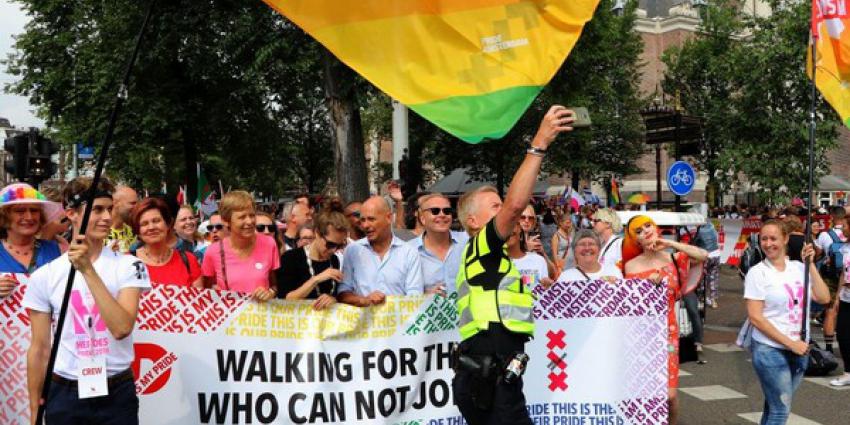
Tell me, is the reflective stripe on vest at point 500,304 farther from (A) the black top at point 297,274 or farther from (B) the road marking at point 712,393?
(B) the road marking at point 712,393

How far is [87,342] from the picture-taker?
3607 millimetres

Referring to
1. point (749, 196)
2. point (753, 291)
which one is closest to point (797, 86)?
point (753, 291)

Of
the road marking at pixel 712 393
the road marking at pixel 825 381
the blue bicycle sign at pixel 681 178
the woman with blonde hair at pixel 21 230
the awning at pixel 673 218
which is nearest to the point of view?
the woman with blonde hair at pixel 21 230

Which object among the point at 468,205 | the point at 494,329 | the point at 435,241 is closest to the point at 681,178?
the point at 435,241

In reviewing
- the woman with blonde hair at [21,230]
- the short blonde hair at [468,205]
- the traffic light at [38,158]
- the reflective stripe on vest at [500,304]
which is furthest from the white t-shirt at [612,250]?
the traffic light at [38,158]

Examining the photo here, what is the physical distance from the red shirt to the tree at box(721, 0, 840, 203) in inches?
954

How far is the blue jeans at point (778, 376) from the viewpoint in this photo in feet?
17.4

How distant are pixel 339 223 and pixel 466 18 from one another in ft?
5.29

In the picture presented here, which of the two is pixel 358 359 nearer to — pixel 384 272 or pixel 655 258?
pixel 384 272

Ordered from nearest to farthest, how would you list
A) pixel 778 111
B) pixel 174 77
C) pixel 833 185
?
1. pixel 174 77
2. pixel 778 111
3. pixel 833 185

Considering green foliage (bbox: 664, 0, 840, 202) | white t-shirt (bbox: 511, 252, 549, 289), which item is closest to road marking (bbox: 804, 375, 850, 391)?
white t-shirt (bbox: 511, 252, 549, 289)

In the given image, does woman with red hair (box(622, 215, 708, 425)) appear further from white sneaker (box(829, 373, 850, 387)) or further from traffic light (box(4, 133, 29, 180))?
Answer: traffic light (box(4, 133, 29, 180))

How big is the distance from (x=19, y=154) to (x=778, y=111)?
79.2 ft

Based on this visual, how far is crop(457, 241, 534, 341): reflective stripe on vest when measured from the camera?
12.0 feet
